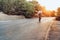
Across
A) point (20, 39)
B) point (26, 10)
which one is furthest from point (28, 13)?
point (20, 39)

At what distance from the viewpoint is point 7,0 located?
37.3 meters

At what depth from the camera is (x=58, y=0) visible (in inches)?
1448

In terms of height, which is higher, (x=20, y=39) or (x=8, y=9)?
(x=20, y=39)

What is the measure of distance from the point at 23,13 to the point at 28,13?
3.29 ft

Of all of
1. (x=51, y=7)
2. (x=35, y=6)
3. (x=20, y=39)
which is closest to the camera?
(x=20, y=39)

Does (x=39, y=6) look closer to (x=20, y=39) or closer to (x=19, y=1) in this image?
(x=19, y=1)

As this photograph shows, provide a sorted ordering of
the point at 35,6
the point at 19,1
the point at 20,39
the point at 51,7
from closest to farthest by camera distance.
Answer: the point at 20,39, the point at 51,7, the point at 19,1, the point at 35,6

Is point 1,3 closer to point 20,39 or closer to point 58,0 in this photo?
point 58,0

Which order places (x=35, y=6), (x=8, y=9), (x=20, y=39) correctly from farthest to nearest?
(x=35, y=6)
(x=8, y=9)
(x=20, y=39)

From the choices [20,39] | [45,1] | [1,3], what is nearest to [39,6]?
[45,1]

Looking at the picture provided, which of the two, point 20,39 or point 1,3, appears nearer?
point 20,39

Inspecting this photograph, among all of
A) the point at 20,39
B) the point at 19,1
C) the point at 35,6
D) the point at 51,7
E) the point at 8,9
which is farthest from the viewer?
the point at 35,6

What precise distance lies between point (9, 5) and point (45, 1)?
Answer: 6326 millimetres

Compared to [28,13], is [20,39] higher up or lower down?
higher up
